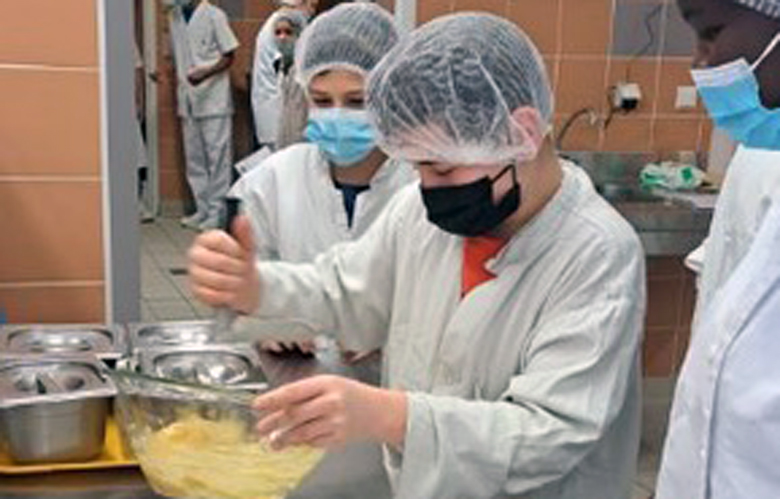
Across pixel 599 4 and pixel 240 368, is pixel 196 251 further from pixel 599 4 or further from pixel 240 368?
pixel 599 4

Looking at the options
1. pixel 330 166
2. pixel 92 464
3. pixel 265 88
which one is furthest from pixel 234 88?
pixel 92 464

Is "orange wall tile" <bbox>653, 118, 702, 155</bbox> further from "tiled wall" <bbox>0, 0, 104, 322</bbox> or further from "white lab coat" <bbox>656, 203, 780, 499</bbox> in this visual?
"white lab coat" <bbox>656, 203, 780, 499</bbox>

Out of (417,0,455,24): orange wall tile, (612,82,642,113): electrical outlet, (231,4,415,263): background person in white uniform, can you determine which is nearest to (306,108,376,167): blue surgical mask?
(231,4,415,263): background person in white uniform

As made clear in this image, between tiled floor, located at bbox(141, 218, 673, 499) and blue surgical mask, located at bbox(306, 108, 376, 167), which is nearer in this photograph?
blue surgical mask, located at bbox(306, 108, 376, 167)

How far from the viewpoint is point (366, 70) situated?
5.61ft

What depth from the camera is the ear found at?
1089 millimetres

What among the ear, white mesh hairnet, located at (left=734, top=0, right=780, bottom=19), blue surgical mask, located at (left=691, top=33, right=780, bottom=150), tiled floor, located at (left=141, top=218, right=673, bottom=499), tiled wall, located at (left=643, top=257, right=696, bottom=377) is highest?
white mesh hairnet, located at (left=734, top=0, right=780, bottom=19)

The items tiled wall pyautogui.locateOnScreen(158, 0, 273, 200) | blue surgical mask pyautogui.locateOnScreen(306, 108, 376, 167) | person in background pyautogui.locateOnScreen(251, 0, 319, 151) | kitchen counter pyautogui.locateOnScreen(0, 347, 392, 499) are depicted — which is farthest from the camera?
tiled wall pyautogui.locateOnScreen(158, 0, 273, 200)

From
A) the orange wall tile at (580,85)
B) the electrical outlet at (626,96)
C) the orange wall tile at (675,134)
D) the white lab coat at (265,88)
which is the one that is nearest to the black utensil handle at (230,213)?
the orange wall tile at (580,85)

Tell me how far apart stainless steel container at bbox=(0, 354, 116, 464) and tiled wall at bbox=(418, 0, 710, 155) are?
2.16 meters

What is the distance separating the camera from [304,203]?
1.79 metres

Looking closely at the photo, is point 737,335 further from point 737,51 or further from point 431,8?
point 431,8

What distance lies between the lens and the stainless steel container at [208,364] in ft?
4.68

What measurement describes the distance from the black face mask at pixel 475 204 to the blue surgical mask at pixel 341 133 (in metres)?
0.54
